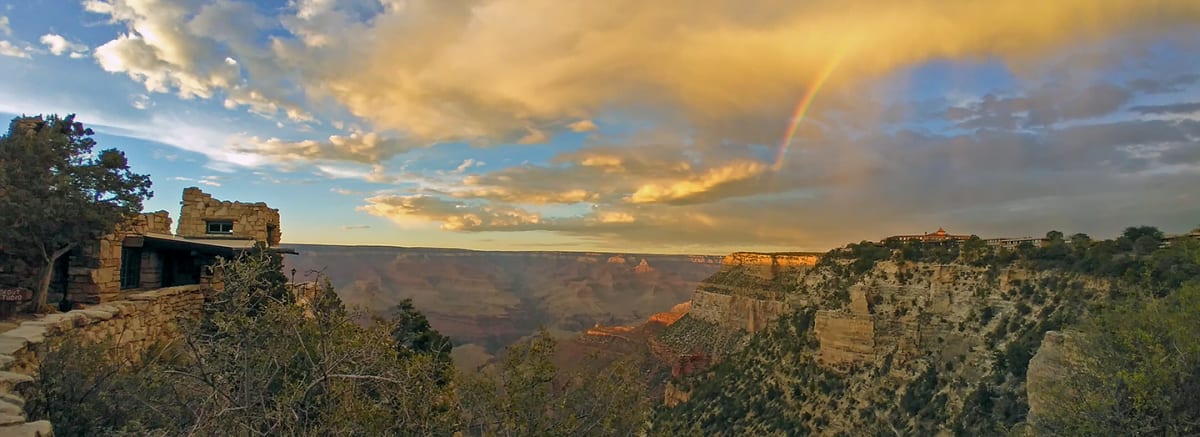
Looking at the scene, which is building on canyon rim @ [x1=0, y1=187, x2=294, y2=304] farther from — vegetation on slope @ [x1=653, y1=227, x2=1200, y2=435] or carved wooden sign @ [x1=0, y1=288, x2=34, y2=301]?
vegetation on slope @ [x1=653, y1=227, x2=1200, y2=435]

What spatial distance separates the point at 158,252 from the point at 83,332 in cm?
816

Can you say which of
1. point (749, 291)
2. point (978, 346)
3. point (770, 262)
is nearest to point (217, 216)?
point (978, 346)

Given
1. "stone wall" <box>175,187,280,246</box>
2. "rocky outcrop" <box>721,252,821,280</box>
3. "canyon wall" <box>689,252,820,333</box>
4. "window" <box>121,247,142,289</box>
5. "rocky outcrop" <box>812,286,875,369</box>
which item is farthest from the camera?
"rocky outcrop" <box>721,252,821,280</box>

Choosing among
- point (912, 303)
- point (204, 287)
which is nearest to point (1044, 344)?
point (912, 303)

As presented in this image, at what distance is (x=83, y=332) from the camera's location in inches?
330

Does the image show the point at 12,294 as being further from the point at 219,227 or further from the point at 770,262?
the point at 770,262

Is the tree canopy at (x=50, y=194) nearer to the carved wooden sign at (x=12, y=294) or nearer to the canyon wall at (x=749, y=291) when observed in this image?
the carved wooden sign at (x=12, y=294)

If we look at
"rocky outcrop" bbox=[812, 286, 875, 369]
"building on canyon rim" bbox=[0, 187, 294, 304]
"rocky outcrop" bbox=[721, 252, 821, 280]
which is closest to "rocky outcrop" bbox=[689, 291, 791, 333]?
"rocky outcrop" bbox=[721, 252, 821, 280]

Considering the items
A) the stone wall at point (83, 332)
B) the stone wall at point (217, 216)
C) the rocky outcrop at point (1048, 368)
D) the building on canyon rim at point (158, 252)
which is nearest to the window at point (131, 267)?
the building on canyon rim at point (158, 252)

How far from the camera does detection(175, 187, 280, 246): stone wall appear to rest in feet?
67.3

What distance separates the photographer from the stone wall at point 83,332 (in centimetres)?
494

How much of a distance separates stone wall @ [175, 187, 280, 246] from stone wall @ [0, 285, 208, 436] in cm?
875

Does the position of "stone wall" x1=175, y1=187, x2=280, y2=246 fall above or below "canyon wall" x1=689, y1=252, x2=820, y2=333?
above

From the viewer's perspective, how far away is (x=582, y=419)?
24.2 feet
